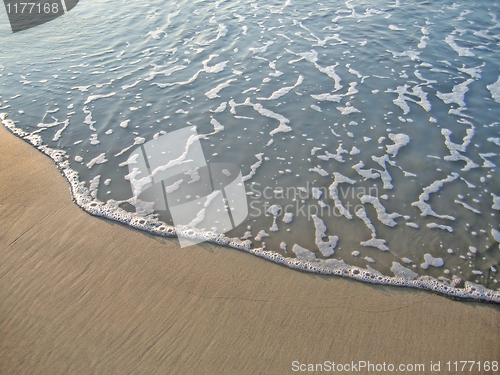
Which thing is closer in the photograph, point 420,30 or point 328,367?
point 328,367

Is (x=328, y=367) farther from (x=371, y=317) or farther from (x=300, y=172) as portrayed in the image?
(x=300, y=172)

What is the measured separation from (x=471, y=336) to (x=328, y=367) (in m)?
1.28

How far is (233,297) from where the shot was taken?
3443 millimetres

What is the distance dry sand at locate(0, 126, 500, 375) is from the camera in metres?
3.01

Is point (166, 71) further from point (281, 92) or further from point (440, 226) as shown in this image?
point (440, 226)

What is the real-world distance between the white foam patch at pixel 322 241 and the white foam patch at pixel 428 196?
1.14 metres

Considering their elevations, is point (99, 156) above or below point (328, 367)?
above

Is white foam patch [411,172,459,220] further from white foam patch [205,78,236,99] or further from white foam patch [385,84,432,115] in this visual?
white foam patch [205,78,236,99]

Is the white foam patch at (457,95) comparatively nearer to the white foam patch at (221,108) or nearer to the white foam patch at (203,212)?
the white foam patch at (221,108)

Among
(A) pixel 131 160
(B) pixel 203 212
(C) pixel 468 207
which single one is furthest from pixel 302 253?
(A) pixel 131 160

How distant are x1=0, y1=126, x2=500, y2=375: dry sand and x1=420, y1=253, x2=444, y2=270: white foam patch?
350mm

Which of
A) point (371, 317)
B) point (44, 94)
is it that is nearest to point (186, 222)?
point (371, 317)

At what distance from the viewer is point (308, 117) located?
5590 millimetres

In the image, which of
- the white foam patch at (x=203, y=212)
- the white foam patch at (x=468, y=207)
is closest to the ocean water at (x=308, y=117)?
the white foam patch at (x=468, y=207)
